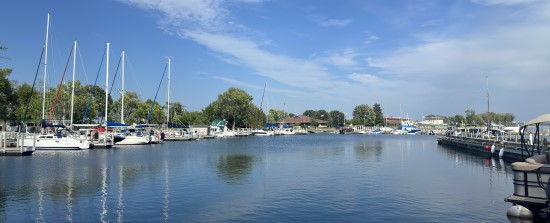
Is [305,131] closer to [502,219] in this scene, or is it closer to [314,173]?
[314,173]

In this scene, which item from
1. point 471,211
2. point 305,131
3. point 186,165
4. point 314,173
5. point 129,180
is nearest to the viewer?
point 471,211

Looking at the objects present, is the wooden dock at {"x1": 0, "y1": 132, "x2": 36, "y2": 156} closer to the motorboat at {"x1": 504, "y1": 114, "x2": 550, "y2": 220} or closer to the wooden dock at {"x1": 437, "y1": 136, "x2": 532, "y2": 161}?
the motorboat at {"x1": 504, "y1": 114, "x2": 550, "y2": 220}

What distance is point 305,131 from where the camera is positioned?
644 ft

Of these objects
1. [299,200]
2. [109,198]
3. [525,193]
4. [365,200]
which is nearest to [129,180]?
[109,198]

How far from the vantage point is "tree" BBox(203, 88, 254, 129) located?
498 ft

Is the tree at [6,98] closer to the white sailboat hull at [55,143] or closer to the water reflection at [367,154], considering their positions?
the white sailboat hull at [55,143]

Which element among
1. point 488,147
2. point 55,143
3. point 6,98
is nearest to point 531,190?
point 488,147

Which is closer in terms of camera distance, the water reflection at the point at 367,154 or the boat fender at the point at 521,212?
the boat fender at the point at 521,212

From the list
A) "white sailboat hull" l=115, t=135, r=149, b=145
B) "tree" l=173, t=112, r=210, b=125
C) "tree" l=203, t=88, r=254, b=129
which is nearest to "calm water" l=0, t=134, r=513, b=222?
"white sailboat hull" l=115, t=135, r=149, b=145

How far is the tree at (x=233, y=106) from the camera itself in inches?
5979

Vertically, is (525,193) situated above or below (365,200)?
Answer: above

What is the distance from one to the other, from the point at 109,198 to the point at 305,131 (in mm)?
175558

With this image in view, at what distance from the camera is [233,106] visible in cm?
15200

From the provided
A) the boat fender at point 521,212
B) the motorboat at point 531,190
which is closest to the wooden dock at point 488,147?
the boat fender at point 521,212
